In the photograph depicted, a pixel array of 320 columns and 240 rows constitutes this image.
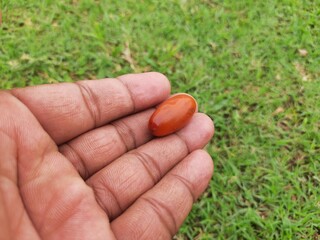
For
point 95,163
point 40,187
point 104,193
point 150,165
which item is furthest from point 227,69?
point 40,187

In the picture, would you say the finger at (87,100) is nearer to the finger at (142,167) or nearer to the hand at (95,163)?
the hand at (95,163)

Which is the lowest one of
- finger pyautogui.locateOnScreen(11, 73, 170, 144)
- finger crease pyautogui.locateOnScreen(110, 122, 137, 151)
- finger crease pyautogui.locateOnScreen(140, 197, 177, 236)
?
finger crease pyautogui.locateOnScreen(140, 197, 177, 236)

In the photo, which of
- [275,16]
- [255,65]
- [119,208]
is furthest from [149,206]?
[275,16]

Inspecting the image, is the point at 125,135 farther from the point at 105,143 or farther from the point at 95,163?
the point at 95,163

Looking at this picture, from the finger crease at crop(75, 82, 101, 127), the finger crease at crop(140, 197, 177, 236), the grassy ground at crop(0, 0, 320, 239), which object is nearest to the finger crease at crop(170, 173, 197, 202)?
the finger crease at crop(140, 197, 177, 236)

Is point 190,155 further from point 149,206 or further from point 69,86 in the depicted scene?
point 69,86

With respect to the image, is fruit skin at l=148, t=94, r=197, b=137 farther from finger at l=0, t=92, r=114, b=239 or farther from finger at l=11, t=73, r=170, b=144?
finger at l=0, t=92, r=114, b=239
